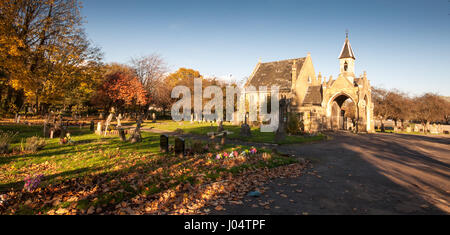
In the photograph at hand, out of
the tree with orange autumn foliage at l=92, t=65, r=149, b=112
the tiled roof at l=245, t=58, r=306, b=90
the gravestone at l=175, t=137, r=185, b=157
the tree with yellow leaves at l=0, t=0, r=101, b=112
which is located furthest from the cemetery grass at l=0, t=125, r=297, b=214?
the tiled roof at l=245, t=58, r=306, b=90

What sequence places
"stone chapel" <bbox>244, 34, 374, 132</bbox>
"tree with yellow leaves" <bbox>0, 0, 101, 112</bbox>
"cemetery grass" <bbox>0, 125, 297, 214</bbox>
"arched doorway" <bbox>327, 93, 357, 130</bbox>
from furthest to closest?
"arched doorway" <bbox>327, 93, 357, 130</bbox> → "stone chapel" <bbox>244, 34, 374, 132</bbox> → "tree with yellow leaves" <bbox>0, 0, 101, 112</bbox> → "cemetery grass" <bbox>0, 125, 297, 214</bbox>

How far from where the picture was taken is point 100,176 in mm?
7520

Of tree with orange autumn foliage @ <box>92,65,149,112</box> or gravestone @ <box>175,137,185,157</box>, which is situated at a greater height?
tree with orange autumn foliage @ <box>92,65,149,112</box>

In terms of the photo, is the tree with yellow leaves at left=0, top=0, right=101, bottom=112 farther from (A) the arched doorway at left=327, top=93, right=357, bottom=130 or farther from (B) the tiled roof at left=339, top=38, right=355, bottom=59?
(B) the tiled roof at left=339, top=38, right=355, bottom=59

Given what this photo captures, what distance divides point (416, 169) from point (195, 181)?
10.2 metres

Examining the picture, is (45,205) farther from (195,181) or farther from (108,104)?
(108,104)

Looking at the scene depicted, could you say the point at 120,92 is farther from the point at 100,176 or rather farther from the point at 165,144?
the point at 100,176

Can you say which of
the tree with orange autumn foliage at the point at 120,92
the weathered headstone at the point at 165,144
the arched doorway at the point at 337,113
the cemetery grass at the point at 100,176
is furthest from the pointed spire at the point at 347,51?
the weathered headstone at the point at 165,144

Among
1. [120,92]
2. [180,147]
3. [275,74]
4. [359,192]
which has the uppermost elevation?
[275,74]

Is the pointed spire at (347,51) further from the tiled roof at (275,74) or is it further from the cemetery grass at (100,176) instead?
the cemetery grass at (100,176)

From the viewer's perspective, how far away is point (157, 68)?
43375 millimetres

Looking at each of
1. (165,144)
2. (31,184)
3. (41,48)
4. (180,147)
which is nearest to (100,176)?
(31,184)

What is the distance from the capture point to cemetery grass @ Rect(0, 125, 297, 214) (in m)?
5.42

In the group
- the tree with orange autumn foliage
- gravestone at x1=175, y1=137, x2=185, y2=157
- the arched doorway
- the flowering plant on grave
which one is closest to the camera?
the flowering plant on grave
